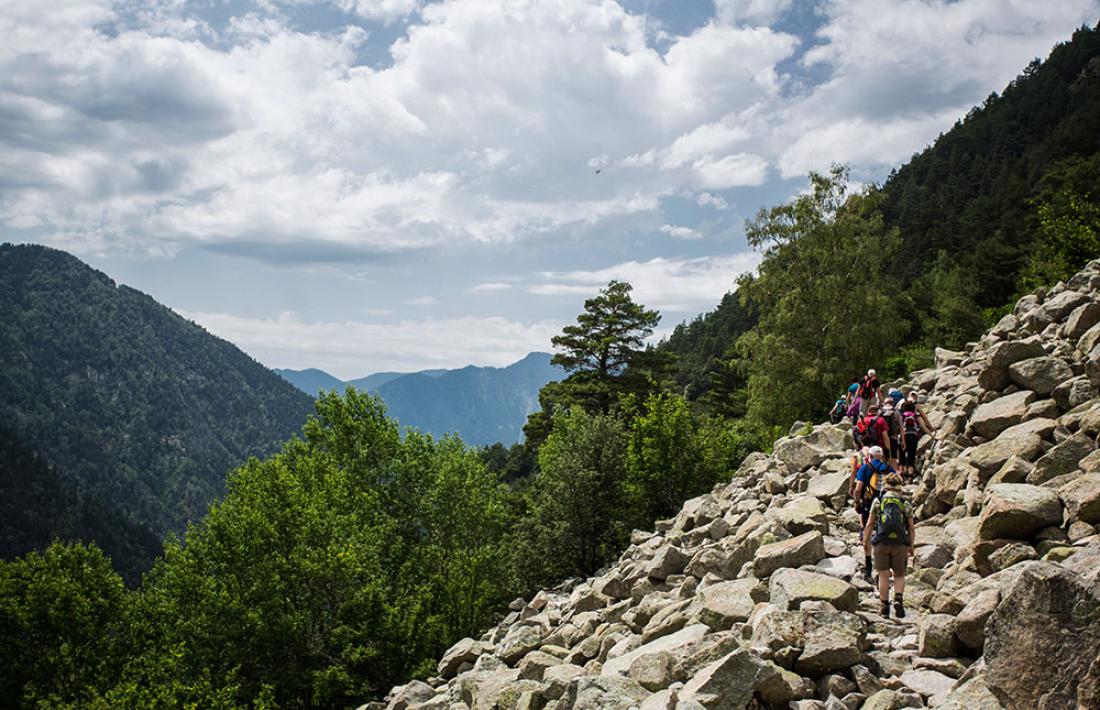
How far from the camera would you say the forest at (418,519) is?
2442 centimetres

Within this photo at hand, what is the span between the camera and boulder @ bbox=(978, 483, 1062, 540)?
992 cm

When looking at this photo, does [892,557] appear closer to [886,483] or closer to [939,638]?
[886,483]

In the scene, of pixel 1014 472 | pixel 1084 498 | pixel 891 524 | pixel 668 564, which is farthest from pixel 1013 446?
pixel 668 564

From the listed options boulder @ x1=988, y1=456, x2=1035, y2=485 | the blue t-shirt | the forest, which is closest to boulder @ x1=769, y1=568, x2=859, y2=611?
the blue t-shirt

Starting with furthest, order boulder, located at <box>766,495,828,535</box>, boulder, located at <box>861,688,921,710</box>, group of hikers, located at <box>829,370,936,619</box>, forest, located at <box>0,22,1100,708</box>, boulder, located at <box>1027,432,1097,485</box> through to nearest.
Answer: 1. forest, located at <box>0,22,1100,708</box>
2. boulder, located at <box>766,495,828,535</box>
3. boulder, located at <box>1027,432,1097,485</box>
4. group of hikers, located at <box>829,370,936,619</box>
5. boulder, located at <box>861,688,921,710</box>

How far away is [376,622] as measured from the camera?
81.9ft

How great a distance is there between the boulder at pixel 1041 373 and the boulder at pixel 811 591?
8.73m

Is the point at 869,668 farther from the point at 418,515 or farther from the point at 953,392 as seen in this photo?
the point at 418,515

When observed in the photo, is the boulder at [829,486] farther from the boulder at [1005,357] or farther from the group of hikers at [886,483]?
the boulder at [1005,357]

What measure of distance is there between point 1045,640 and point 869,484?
258 inches

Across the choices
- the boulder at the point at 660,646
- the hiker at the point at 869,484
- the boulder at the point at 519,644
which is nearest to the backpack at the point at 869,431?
the hiker at the point at 869,484

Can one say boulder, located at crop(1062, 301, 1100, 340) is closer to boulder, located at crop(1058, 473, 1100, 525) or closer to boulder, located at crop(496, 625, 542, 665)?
boulder, located at crop(1058, 473, 1100, 525)

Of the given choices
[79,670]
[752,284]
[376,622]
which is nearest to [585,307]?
[752,284]

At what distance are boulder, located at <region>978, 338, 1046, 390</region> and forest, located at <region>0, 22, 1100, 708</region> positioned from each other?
17.6m
